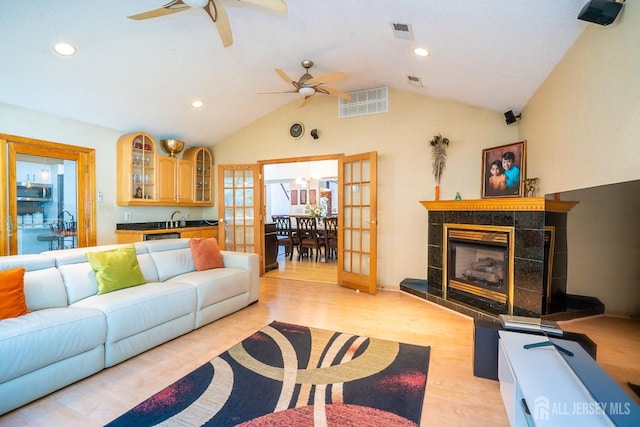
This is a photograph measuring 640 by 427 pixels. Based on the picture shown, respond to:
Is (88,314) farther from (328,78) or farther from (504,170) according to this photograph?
(504,170)

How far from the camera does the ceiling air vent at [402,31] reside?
258cm

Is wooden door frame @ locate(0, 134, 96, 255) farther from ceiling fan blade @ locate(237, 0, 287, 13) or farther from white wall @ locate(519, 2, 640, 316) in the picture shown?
white wall @ locate(519, 2, 640, 316)

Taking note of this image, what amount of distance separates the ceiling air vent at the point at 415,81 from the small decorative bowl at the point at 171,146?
3.82 m

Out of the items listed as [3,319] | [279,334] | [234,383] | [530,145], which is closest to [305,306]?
[279,334]

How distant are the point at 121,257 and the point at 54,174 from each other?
2050 mm

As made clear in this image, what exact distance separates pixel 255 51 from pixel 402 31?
173cm

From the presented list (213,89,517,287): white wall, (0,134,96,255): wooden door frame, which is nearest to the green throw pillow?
(0,134,96,255): wooden door frame

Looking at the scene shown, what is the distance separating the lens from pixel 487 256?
3281 mm

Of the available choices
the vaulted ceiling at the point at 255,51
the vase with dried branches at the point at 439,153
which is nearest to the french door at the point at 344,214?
the vase with dried branches at the point at 439,153

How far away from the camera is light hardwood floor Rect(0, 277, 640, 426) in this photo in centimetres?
170

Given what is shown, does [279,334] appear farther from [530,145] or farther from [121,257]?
[530,145]

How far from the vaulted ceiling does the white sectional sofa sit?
6.37 ft

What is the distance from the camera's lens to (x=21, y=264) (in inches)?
87.9

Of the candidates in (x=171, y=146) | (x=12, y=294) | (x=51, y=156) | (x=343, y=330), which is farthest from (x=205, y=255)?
(x=171, y=146)
